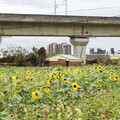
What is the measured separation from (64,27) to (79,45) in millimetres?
3027

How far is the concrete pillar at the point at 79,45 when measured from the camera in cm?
2700

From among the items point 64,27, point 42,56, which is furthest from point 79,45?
point 42,56

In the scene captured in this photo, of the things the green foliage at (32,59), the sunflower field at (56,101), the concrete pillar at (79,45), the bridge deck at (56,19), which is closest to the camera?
the sunflower field at (56,101)

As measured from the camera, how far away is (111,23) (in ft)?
87.7

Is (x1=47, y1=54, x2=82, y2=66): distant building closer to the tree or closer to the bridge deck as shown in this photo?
the tree

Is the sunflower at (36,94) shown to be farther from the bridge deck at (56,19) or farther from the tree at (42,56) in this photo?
the tree at (42,56)

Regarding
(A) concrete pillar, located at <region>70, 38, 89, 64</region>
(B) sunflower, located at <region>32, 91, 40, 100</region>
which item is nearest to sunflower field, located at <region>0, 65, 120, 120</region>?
(B) sunflower, located at <region>32, 91, 40, 100</region>

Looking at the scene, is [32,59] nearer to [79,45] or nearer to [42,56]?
[42,56]

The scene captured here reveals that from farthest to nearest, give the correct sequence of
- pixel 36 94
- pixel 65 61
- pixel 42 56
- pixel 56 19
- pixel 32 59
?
pixel 32 59
pixel 42 56
pixel 56 19
pixel 65 61
pixel 36 94

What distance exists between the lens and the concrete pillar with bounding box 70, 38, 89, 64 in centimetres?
2700

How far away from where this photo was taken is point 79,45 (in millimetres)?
27500

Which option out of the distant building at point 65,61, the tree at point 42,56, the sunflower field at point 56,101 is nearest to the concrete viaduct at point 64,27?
the tree at point 42,56

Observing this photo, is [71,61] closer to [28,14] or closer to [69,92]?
[28,14]

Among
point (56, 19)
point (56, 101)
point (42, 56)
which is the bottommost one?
point (56, 101)
